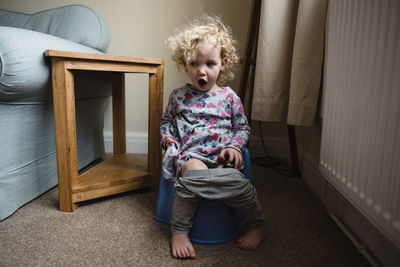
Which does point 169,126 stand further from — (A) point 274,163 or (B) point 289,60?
(A) point 274,163

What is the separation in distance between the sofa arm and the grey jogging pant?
0.54m

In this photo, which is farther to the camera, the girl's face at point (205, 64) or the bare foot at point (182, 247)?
the girl's face at point (205, 64)

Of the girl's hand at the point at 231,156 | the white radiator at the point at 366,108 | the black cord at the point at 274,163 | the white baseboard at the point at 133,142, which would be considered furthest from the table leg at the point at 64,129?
the black cord at the point at 274,163

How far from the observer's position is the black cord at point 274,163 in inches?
53.9

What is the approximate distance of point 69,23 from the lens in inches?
51.8

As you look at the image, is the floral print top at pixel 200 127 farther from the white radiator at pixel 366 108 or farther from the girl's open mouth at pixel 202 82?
the white radiator at pixel 366 108

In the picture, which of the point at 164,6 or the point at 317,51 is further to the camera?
the point at 164,6

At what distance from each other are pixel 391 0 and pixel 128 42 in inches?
49.7

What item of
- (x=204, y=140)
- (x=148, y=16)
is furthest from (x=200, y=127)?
(x=148, y=16)

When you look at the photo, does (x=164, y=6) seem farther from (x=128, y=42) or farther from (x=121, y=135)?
(x=121, y=135)

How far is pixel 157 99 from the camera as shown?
1.02m

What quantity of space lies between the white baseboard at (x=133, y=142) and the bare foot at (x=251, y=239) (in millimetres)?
977

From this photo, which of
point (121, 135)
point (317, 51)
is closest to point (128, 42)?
point (121, 135)

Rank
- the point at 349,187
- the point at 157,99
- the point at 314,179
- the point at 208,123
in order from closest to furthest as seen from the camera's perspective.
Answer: the point at 349,187
the point at 208,123
the point at 157,99
the point at 314,179
